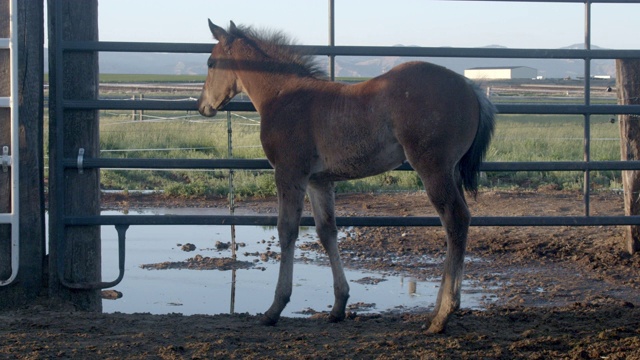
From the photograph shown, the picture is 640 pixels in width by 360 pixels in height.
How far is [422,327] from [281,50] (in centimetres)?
204

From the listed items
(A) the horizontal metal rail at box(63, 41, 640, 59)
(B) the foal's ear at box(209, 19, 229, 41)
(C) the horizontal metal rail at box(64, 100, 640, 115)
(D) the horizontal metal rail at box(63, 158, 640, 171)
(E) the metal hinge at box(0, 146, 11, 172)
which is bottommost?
(D) the horizontal metal rail at box(63, 158, 640, 171)

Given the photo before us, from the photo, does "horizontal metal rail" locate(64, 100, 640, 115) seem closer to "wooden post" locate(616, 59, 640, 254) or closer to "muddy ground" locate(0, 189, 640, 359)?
"muddy ground" locate(0, 189, 640, 359)

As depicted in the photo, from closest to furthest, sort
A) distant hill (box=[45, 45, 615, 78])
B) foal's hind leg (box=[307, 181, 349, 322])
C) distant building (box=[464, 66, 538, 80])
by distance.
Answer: foal's hind leg (box=[307, 181, 349, 322])
distant hill (box=[45, 45, 615, 78])
distant building (box=[464, 66, 538, 80])

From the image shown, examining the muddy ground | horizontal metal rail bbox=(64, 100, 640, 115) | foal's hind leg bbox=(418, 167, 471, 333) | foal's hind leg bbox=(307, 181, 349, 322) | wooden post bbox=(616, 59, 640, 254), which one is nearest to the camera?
the muddy ground

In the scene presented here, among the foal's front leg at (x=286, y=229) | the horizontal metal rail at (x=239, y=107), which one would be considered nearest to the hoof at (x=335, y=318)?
the foal's front leg at (x=286, y=229)

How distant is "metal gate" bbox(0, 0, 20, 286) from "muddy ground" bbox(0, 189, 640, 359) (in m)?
0.42

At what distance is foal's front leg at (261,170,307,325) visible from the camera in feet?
15.9

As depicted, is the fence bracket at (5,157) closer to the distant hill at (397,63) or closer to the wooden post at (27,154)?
the wooden post at (27,154)

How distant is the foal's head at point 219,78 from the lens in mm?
5301

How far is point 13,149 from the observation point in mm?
5301

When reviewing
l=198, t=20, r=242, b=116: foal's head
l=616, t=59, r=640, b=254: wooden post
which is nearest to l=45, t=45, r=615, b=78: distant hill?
l=616, t=59, r=640, b=254: wooden post

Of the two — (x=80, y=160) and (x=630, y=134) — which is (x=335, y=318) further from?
(x=630, y=134)

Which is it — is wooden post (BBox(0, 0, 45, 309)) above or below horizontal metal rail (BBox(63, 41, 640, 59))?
below

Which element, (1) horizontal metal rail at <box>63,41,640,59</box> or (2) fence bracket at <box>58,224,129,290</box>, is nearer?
(1) horizontal metal rail at <box>63,41,640,59</box>
